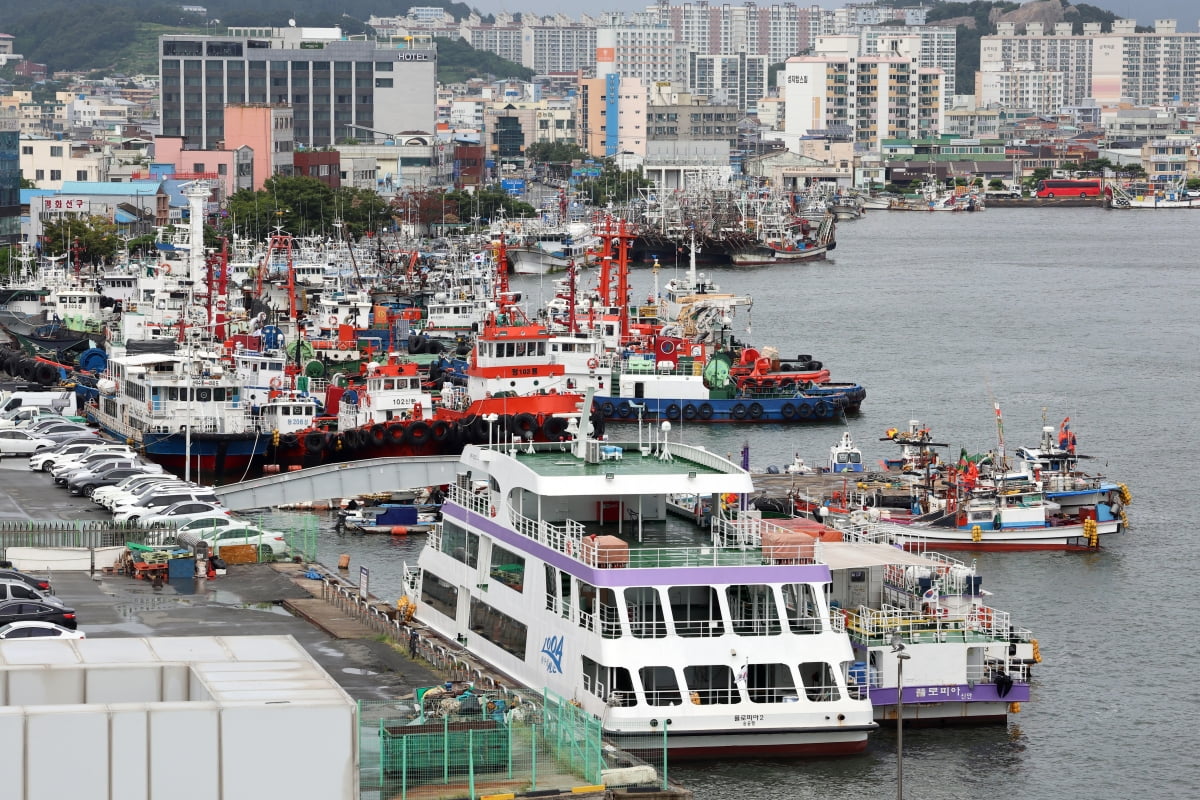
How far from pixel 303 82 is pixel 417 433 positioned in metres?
95.1

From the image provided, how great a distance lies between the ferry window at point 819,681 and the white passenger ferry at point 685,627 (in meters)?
0.01

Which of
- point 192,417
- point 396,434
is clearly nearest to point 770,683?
point 396,434

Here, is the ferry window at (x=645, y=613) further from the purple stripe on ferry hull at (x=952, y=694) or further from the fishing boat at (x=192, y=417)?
the fishing boat at (x=192, y=417)

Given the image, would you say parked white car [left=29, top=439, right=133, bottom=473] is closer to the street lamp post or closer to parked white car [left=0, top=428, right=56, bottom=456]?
parked white car [left=0, top=428, right=56, bottom=456]

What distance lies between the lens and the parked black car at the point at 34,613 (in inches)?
896

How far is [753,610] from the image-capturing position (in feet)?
73.2

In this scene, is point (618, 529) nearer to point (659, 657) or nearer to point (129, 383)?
point (659, 657)

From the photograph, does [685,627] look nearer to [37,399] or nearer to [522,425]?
[522,425]

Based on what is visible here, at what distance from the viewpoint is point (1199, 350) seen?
236 feet

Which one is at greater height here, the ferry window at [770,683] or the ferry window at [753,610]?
the ferry window at [753,610]

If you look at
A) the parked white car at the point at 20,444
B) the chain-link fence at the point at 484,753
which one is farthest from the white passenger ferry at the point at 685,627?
the parked white car at the point at 20,444

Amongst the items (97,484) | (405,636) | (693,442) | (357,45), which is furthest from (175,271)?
(357,45)

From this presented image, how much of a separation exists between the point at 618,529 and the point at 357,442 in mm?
21423

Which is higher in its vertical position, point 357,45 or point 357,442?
point 357,45
